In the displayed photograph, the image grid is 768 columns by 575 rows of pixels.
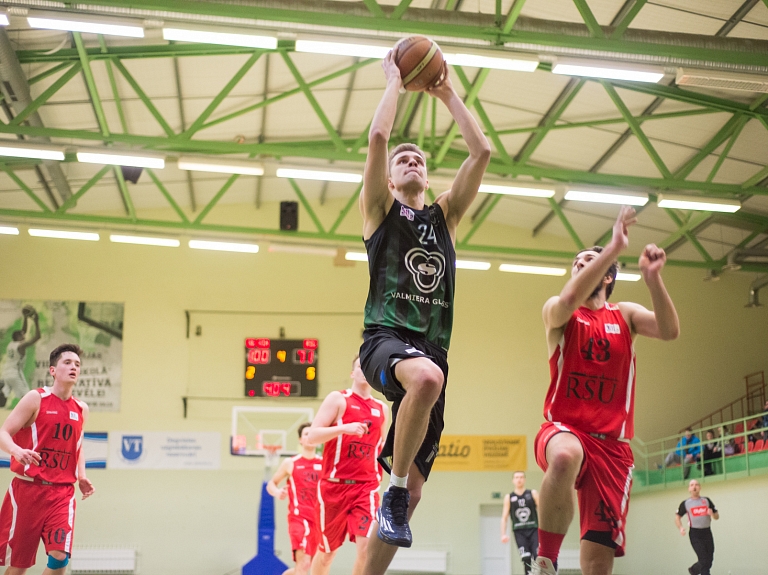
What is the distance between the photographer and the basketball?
470cm

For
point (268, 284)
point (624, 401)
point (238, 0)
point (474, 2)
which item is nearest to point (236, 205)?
point (268, 284)

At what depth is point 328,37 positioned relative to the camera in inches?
426

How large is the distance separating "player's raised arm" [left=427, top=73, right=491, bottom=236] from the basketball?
9cm

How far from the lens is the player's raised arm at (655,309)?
5.26 meters

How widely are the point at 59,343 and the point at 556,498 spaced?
1828 cm

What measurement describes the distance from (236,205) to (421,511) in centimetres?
917

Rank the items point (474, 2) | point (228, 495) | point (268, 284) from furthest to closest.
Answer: point (268, 284) → point (228, 495) → point (474, 2)

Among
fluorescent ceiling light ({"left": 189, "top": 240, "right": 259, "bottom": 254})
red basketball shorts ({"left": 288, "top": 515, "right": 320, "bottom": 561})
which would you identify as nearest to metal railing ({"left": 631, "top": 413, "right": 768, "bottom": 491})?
red basketball shorts ({"left": 288, "top": 515, "right": 320, "bottom": 561})

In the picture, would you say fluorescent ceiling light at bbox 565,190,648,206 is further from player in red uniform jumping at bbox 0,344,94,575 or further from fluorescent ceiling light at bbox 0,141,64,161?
player in red uniform jumping at bbox 0,344,94,575

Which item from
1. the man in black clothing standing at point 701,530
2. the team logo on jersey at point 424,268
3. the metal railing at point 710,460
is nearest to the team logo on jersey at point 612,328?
the team logo on jersey at point 424,268

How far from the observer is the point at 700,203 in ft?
52.3

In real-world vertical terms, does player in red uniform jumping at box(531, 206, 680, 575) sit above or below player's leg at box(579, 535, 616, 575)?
above

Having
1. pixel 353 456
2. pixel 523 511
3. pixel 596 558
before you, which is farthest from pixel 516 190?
pixel 596 558

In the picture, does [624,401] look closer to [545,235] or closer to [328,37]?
[328,37]
